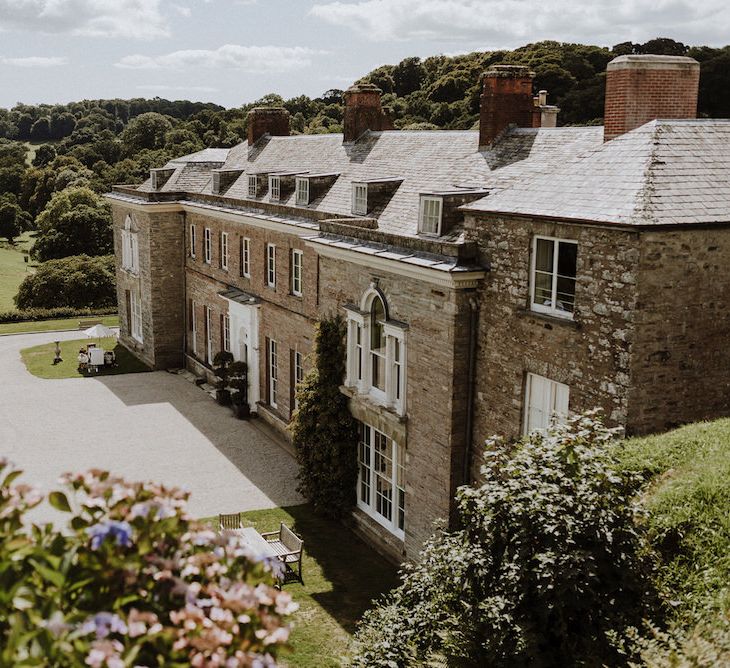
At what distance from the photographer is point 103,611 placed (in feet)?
16.8

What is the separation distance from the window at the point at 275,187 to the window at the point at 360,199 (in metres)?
6.86

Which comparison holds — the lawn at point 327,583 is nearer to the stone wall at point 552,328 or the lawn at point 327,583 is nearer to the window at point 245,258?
the stone wall at point 552,328

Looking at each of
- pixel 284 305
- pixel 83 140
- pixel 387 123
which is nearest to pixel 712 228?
pixel 284 305

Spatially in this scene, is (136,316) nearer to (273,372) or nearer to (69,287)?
(273,372)

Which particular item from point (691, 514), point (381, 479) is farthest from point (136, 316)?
point (691, 514)

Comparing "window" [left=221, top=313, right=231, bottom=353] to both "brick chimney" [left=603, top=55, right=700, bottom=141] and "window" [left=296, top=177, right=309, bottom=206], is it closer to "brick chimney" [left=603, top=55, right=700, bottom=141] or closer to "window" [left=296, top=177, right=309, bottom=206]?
"window" [left=296, top=177, right=309, bottom=206]

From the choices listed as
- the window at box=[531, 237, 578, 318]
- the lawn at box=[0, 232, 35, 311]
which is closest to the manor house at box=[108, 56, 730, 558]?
the window at box=[531, 237, 578, 318]

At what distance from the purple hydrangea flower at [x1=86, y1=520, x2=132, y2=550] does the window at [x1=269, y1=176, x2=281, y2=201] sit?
26.5 metres

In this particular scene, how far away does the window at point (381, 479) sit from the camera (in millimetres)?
19969

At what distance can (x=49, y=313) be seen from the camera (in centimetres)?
5450

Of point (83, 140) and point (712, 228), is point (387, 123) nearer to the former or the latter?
point (712, 228)

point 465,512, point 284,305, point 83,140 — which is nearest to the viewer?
point 465,512

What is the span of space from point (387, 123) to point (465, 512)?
22.9 m

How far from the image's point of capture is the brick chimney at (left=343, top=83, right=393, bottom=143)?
3086cm
